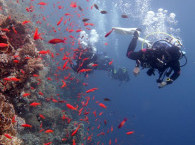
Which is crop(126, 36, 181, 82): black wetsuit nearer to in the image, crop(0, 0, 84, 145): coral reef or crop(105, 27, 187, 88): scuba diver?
crop(105, 27, 187, 88): scuba diver

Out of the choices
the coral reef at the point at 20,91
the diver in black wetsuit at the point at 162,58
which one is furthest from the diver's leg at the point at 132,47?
the coral reef at the point at 20,91

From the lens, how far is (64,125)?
424 inches

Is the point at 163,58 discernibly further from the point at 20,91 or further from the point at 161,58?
the point at 20,91

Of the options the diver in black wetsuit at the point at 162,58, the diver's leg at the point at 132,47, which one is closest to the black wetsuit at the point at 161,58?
the diver in black wetsuit at the point at 162,58

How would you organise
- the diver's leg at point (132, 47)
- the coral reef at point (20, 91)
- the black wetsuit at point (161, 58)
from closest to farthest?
1. the coral reef at point (20, 91)
2. the black wetsuit at point (161, 58)
3. the diver's leg at point (132, 47)

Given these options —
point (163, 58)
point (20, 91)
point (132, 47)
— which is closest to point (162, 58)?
point (163, 58)

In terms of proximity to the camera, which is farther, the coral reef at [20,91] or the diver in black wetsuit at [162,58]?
the diver in black wetsuit at [162,58]

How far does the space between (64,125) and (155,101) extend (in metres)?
97.5

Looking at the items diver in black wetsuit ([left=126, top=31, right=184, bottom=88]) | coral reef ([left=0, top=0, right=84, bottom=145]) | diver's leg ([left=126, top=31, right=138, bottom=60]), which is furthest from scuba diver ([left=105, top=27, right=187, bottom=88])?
coral reef ([left=0, top=0, right=84, bottom=145])

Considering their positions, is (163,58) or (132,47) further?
(132,47)

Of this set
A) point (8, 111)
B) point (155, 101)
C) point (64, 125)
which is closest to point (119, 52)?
point (155, 101)

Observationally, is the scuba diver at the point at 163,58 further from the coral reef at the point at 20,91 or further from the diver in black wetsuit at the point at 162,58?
the coral reef at the point at 20,91

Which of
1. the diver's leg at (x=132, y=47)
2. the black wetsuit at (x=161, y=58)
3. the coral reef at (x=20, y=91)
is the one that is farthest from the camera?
the diver's leg at (x=132, y=47)

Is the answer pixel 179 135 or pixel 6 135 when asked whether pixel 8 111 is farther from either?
pixel 179 135
